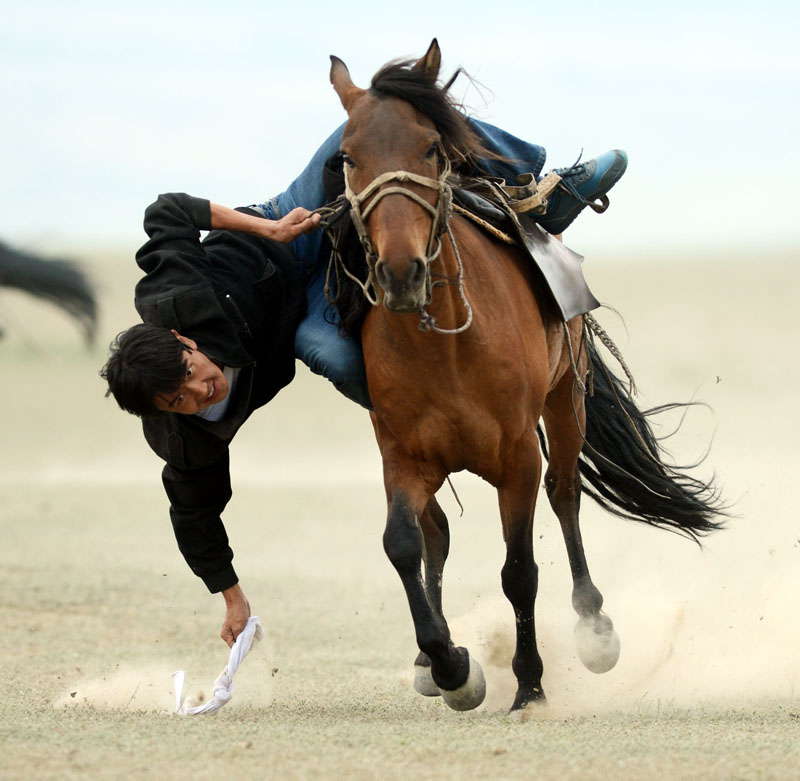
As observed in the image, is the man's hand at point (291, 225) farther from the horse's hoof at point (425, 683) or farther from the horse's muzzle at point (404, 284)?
the horse's hoof at point (425, 683)

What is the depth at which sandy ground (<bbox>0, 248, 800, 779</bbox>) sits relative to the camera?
4.37 metres

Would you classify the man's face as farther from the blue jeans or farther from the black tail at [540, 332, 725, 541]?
the black tail at [540, 332, 725, 541]

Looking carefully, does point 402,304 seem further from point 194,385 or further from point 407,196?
point 194,385

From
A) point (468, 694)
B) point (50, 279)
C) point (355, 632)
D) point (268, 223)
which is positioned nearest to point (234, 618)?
point (468, 694)

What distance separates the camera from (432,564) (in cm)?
647

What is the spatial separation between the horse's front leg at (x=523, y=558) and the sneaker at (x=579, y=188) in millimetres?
1195

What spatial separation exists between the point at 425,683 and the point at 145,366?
6.17 feet

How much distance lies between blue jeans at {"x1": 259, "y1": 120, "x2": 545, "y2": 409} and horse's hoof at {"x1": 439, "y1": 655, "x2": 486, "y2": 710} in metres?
1.03

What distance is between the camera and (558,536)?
1253 centimetres

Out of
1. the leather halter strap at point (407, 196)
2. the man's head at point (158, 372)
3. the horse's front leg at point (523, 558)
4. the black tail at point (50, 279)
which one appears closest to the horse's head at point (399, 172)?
the leather halter strap at point (407, 196)

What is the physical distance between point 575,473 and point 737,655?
1.05 m

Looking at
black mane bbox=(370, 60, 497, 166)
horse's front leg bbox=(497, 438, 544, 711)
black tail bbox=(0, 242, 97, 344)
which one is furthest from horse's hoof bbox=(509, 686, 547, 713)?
black tail bbox=(0, 242, 97, 344)

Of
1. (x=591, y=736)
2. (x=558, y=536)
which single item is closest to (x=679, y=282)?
(x=558, y=536)

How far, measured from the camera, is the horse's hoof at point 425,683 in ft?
20.4
